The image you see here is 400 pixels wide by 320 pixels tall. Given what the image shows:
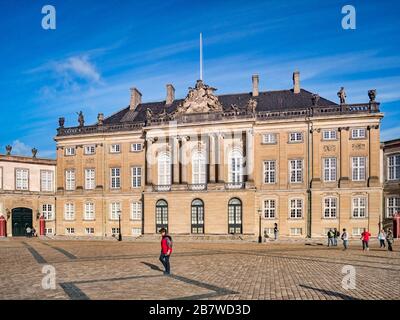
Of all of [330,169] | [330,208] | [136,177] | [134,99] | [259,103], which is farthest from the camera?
[134,99]

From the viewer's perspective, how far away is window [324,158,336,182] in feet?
153

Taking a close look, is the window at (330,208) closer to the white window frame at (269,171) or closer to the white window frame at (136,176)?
the white window frame at (269,171)

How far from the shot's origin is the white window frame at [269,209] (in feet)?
158

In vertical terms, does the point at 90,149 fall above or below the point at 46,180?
above

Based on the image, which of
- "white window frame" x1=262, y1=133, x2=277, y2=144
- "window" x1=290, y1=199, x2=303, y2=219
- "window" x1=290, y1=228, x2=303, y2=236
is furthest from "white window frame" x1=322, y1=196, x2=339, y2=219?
"white window frame" x1=262, y1=133, x2=277, y2=144

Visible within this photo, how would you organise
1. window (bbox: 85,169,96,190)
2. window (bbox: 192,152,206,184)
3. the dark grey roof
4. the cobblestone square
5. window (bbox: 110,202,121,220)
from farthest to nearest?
window (bbox: 85,169,96,190)
window (bbox: 110,202,121,220)
the dark grey roof
window (bbox: 192,152,206,184)
the cobblestone square

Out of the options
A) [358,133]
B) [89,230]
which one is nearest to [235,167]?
[358,133]

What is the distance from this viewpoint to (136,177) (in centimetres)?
5375

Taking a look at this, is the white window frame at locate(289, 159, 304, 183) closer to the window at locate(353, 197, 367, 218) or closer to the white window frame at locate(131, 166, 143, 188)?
the window at locate(353, 197, 367, 218)

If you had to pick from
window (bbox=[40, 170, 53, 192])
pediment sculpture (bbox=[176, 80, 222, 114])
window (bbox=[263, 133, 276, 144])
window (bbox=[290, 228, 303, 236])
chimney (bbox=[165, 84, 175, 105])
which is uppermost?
chimney (bbox=[165, 84, 175, 105])

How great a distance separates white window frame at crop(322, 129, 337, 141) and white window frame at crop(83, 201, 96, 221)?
95.8ft

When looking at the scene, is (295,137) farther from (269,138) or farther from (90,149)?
(90,149)

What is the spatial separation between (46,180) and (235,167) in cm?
2617
